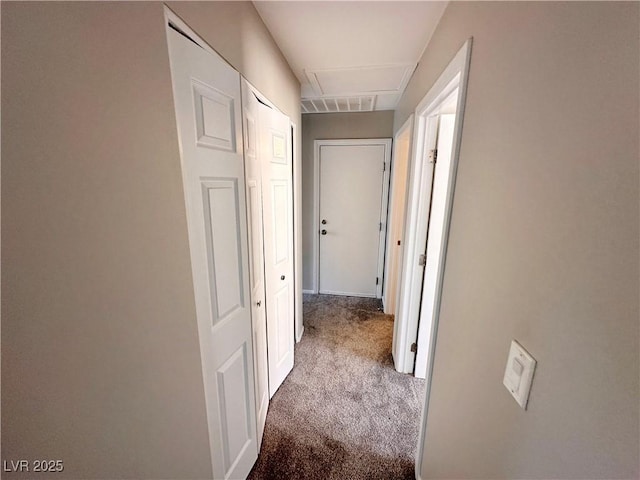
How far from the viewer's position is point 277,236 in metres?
1.73

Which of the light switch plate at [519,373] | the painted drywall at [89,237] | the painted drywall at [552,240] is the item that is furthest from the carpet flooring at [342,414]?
the light switch plate at [519,373]

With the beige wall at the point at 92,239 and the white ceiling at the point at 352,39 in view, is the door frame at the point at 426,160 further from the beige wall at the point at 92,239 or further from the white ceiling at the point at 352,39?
the beige wall at the point at 92,239

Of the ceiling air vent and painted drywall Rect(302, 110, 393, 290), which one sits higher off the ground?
the ceiling air vent

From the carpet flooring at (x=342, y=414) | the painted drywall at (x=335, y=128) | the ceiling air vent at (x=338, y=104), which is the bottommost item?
the carpet flooring at (x=342, y=414)

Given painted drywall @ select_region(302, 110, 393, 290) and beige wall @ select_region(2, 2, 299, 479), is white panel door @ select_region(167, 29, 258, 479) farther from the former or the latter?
painted drywall @ select_region(302, 110, 393, 290)

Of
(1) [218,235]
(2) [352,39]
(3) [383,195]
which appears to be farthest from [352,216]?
(1) [218,235]

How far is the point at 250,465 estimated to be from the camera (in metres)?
1.35

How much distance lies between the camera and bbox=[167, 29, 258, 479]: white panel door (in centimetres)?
81

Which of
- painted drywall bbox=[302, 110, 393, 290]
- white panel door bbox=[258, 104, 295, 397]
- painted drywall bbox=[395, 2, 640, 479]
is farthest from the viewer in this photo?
painted drywall bbox=[302, 110, 393, 290]

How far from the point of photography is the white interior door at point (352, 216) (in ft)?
Answer: 10.1

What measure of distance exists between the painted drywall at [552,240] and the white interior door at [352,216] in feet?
7.31

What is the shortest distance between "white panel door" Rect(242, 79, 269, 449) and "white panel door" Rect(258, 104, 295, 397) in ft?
0.29

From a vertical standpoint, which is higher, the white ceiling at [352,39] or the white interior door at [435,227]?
the white ceiling at [352,39]

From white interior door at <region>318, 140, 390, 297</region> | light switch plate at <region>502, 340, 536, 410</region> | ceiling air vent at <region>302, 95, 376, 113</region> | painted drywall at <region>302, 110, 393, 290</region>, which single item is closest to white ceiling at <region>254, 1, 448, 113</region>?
ceiling air vent at <region>302, 95, 376, 113</region>
